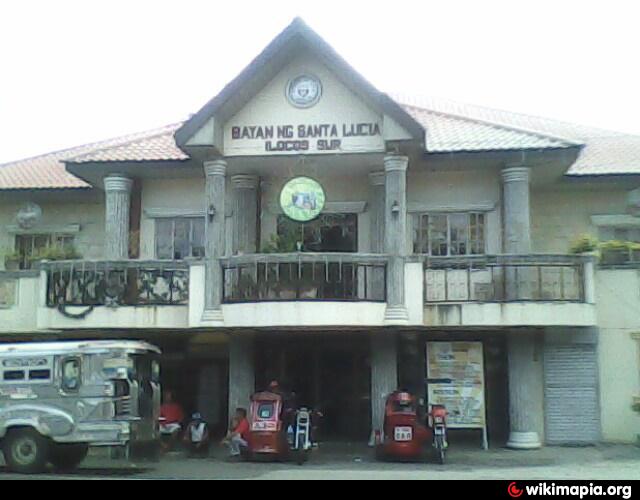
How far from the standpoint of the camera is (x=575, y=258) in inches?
746

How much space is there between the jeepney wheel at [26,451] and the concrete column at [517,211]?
1023 centimetres

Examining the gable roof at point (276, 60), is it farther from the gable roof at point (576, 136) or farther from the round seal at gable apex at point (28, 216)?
the round seal at gable apex at point (28, 216)

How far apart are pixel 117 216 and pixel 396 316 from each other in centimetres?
675

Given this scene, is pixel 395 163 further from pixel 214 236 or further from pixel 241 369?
pixel 241 369

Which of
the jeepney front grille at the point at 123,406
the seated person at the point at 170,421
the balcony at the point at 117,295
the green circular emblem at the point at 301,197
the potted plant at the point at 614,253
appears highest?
the green circular emblem at the point at 301,197

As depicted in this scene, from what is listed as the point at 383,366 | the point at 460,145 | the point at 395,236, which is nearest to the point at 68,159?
the point at 395,236

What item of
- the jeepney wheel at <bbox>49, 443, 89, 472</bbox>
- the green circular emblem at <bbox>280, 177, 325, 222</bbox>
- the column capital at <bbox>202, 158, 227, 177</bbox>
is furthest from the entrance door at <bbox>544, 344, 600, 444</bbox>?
the jeepney wheel at <bbox>49, 443, 89, 472</bbox>

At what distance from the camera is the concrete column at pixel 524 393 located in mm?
19469

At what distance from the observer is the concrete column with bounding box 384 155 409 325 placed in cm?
1838

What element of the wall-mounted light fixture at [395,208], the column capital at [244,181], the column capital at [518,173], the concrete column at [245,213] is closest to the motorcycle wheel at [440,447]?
the wall-mounted light fixture at [395,208]

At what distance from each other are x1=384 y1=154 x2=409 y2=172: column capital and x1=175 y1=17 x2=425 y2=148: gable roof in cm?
79

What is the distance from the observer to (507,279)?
748 inches

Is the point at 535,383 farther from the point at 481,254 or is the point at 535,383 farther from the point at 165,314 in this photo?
the point at 165,314

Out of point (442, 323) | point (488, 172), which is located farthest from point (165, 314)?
point (488, 172)
